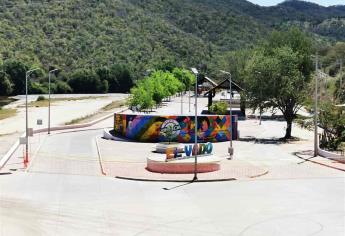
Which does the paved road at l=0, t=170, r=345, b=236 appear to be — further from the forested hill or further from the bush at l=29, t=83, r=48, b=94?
the forested hill

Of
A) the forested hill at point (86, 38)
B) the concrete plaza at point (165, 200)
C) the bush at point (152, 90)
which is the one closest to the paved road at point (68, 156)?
the concrete plaza at point (165, 200)

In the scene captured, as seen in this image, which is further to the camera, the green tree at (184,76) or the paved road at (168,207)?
the green tree at (184,76)

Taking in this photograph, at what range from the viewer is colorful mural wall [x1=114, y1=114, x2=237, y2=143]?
50.0 meters

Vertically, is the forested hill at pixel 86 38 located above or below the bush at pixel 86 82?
above

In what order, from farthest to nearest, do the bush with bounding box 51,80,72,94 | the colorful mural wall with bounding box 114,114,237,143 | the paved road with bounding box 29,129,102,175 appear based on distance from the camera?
the bush with bounding box 51,80,72,94 → the colorful mural wall with bounding box 114,114,237,143 → the paved road with bounding box 29,129,102,175

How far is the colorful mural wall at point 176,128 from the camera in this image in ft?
164

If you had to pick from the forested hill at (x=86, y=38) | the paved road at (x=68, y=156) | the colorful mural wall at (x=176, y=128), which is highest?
the forested hill at (x=86, y=38)

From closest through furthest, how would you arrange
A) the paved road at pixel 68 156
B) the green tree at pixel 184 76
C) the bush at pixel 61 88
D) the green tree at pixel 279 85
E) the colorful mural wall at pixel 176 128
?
the paved road at pixel 68 156, the colorful mural wall at pixel 176 128, the green tree at pixel 279 85, the green tree at pixel 184 76, the bush at pixel 61 88

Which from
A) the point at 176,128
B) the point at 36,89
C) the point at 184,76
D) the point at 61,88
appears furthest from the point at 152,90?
the point at 61,88

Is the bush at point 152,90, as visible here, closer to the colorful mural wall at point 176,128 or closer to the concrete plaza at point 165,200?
the colorful mural wall at point 176,128

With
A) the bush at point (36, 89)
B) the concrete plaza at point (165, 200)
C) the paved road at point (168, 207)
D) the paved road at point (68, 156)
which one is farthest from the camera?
the bush at point (36, 89)

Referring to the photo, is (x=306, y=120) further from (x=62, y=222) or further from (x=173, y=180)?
(x=62, y=222)

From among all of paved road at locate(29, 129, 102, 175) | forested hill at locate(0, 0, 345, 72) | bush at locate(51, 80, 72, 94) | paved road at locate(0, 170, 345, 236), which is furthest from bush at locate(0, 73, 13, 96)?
paved road at locate(0, 170, 345, 236)

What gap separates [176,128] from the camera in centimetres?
5006
